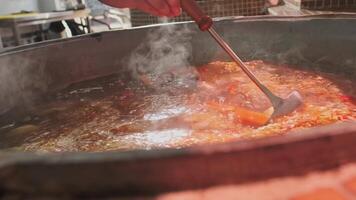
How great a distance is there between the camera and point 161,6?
84.0 inches

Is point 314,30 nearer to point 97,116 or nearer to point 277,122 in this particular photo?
point 277,122

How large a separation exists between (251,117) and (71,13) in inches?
260

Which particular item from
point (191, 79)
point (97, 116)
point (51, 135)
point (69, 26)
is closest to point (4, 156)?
point (51, 135)

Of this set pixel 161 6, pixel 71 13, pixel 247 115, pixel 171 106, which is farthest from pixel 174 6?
pixel 71 13

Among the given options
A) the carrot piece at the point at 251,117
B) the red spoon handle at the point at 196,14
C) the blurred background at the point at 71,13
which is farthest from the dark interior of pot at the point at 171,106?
the blurred background at the point at 71,13

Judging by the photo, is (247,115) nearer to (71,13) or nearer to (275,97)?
(275,97)

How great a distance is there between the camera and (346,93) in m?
2.13

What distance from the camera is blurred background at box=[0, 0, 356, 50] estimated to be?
4316 mm

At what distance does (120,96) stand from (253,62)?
3.83 ft

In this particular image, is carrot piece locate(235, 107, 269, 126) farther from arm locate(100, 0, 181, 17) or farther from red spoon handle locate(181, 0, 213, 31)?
arm locate(100, 0, 181, 17)

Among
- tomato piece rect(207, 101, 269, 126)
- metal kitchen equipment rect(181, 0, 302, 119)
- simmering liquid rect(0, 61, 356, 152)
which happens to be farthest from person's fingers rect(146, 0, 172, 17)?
tomato piece rect(207, 101, 269, 126)

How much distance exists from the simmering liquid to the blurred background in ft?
6.40

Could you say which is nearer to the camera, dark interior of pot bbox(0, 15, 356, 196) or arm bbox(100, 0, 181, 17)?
dark interior of pot bbox(0, 15, 356, 196)

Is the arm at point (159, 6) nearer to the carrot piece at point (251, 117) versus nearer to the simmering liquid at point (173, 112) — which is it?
the simmering liquid at point (173, 112)
